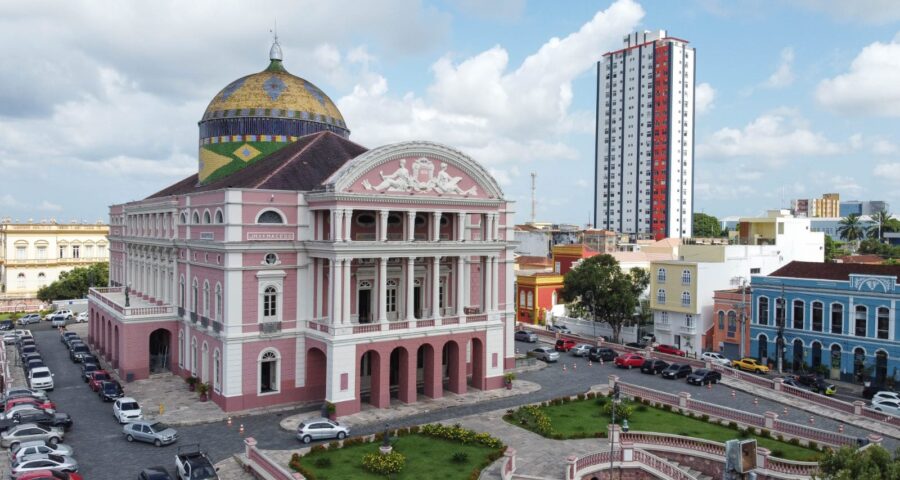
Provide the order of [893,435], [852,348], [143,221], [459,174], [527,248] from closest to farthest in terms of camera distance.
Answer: [893,435] → [459,174] → [852,348] → [143,221] → [527,248]

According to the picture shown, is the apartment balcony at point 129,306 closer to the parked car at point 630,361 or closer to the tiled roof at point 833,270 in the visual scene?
the parked car at point 630,361

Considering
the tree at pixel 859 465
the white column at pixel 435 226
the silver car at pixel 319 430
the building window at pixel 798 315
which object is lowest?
the silver car at pixel 319 430

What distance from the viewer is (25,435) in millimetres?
29312

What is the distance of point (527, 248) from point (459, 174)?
68.3 metres

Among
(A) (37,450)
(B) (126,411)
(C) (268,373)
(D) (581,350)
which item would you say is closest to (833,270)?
(D) (581,350)

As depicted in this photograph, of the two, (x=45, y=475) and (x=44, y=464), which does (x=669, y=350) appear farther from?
(x=45, y=475)

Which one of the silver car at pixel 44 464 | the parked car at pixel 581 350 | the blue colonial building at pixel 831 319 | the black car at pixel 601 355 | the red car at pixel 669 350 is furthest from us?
the parked car at pixel 581 350

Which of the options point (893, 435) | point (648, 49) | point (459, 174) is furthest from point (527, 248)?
point (893, 435)

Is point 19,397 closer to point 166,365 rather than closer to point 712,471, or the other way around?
point 166,365

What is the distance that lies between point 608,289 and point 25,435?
41.6m

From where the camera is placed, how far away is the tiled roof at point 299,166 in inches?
1481

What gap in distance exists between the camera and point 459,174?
129 ft

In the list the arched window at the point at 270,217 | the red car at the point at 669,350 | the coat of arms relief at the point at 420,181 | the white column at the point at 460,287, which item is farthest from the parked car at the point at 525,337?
the arched window at the point at 270,217

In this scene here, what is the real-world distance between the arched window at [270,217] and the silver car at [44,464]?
46.4ft
